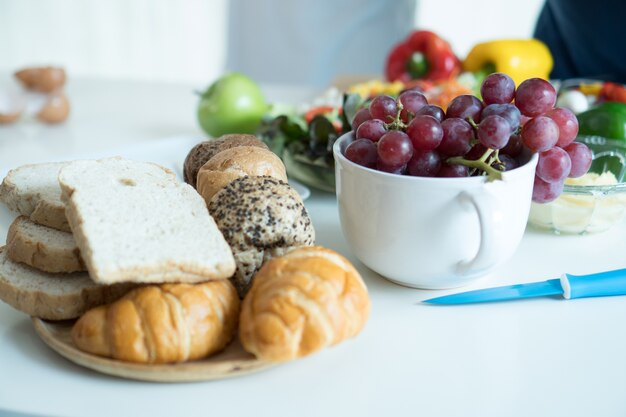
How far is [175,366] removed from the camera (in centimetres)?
68

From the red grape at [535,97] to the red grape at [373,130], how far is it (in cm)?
19

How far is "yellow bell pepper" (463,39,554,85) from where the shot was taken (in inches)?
89.4

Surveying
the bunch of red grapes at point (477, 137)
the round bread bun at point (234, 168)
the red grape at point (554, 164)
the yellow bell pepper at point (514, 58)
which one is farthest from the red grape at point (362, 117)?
the yellow bell pepper at point (514, 58)

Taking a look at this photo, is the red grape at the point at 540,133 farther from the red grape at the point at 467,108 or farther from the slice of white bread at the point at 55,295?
the slice of white bread at the point at 55,295

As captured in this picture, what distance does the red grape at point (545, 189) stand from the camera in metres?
0.91

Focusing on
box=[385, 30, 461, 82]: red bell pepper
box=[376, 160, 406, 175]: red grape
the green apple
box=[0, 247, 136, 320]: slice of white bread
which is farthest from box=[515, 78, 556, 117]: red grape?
box=[385, 30, 461, 82]: red bell pepper

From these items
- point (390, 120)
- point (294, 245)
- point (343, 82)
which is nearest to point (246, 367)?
point (294, 245)

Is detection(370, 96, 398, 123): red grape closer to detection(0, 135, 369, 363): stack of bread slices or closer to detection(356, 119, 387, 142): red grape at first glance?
detection(356, 119, 387, 142): red grape

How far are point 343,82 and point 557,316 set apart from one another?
165 cm

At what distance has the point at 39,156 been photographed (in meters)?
1.61

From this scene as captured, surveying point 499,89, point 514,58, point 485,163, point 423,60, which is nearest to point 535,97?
point 499,89

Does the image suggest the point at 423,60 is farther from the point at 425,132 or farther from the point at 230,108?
the point at 425,132

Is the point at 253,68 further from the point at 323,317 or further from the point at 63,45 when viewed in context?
the point at 323,317

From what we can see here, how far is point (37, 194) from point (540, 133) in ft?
2.41
